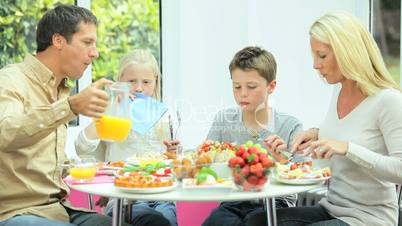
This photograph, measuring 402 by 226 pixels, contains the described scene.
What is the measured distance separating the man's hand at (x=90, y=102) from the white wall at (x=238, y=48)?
1.47m

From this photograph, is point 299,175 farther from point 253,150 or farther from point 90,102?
point 90,102

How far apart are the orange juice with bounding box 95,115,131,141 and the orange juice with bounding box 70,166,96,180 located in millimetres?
114

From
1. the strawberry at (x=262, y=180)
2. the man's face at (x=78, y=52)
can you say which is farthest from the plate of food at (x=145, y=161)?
the strawberry at (x=262, y=180)

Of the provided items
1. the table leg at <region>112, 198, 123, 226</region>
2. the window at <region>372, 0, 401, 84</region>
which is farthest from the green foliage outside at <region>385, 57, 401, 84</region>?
the table leg at <region>112, 198, 123, 226</region>

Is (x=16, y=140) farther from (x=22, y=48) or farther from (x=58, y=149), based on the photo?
(x=22, y=48)

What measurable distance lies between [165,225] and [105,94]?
30.1 inches

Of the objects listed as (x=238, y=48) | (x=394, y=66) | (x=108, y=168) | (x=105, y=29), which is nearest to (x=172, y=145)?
(x=108, y=168)

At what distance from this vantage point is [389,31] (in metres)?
3.62

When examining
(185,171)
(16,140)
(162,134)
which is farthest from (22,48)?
(185,171)

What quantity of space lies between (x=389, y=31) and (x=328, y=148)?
1642mm

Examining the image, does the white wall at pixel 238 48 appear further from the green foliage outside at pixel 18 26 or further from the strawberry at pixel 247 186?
the strawberry at pixel 247 186

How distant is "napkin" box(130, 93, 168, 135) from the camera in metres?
2.79

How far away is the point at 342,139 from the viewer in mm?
2348

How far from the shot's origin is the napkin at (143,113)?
9.14 feet
